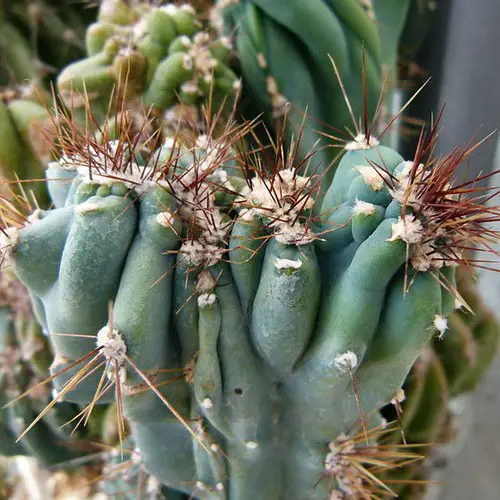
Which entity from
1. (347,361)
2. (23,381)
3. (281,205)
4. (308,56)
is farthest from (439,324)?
(23,381)

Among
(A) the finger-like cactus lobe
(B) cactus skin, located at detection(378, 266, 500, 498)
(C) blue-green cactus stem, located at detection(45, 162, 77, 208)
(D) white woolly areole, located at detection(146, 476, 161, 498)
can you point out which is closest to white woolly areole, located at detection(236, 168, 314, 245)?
(A) the finger-like cactus lobe

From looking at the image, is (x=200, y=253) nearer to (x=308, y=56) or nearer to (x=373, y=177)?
(x=373, y=177)

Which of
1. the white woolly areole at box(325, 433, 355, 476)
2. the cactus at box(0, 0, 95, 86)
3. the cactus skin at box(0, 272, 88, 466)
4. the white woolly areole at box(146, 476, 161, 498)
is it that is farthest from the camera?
the cactus at box(0, 0, 95, 86)

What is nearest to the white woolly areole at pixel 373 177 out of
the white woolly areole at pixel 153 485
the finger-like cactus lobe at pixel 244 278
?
the finger-like cactus lobe at pixel 244 278

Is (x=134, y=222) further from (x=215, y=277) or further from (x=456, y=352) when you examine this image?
(x=456, y=352)

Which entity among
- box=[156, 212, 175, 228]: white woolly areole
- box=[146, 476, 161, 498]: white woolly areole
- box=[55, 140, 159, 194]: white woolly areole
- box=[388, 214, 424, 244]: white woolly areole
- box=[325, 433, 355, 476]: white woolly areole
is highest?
box=[388, 214, 424, 244]: white woolly areole

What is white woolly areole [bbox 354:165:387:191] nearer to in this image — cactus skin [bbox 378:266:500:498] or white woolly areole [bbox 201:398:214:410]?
white woolly areole [bbox 201:398:214:410]

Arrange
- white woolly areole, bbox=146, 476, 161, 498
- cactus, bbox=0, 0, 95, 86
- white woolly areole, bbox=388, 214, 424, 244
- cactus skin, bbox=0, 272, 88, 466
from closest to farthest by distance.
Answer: white woolly areole, bbox=388, 214, 424, 244, white woolly areole, bbox=146, 476, 161, 498, cactus skin, bbox=0, 272, 88, 466, cactus, bbox=0, 0, 95, 86
